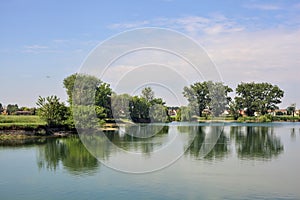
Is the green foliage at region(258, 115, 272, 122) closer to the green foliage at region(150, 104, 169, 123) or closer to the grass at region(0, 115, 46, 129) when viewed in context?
the green foliage at region(150, 104, 169, 123)

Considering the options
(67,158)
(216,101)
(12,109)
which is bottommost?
(67,158)

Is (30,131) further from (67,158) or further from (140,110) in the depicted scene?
(140,110)

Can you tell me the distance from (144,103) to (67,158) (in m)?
27.8

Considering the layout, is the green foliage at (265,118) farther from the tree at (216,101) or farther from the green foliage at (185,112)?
the green foliage at (185,112)

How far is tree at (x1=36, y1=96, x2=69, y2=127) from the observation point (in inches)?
1187

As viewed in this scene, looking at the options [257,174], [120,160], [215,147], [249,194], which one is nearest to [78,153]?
[120,160]

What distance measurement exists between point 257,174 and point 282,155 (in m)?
6.24

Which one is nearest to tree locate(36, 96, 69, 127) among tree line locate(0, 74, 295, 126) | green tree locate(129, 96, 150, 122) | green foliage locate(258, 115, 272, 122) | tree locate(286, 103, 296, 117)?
tree line locate(0, 74, 295, 126)

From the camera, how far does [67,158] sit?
18719mm

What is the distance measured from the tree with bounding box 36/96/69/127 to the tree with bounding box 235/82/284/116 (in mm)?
40602

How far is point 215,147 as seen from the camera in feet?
74.8

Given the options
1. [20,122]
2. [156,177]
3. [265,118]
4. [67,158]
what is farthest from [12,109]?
[156,177]

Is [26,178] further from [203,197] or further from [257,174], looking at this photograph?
[257,174]

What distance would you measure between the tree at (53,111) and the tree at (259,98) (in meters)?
40.6
